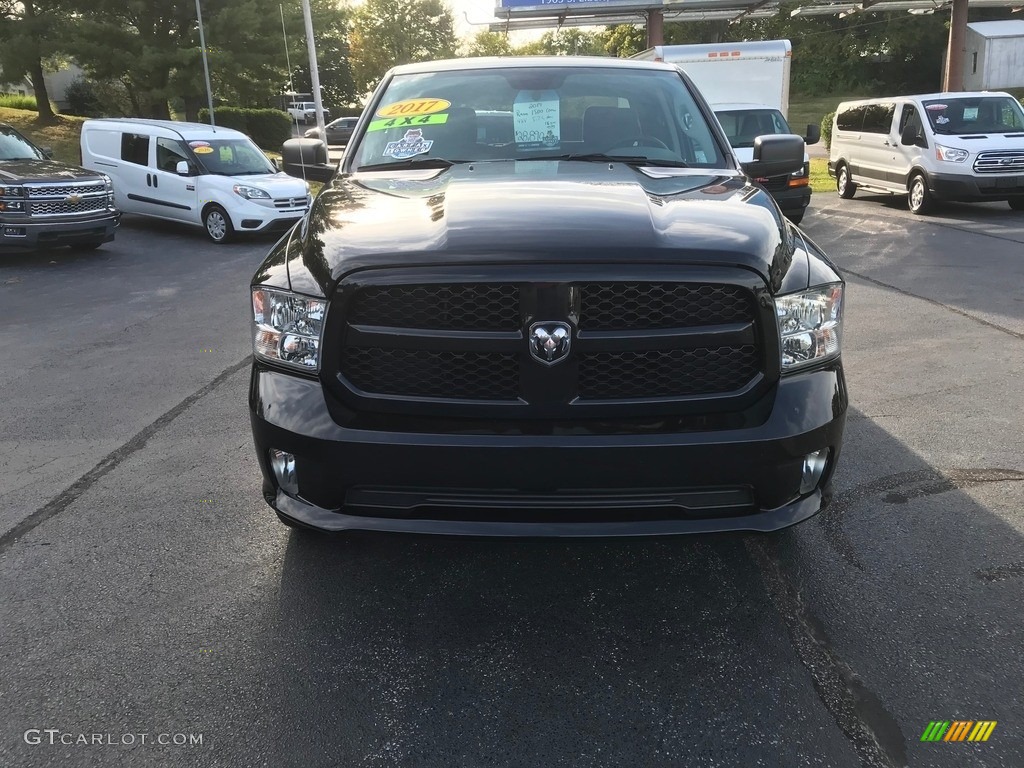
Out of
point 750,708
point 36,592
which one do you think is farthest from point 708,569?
point 36,592

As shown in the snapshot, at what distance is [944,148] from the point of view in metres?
13.9

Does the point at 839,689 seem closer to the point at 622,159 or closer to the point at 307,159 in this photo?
the point at 622,159

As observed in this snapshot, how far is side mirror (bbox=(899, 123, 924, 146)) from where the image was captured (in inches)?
571

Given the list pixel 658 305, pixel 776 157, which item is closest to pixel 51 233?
pixel 776 157

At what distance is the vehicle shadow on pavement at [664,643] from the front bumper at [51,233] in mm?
10011

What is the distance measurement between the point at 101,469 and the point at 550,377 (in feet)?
9.35

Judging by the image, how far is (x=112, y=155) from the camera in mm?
15344

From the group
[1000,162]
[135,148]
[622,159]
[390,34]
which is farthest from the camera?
[390,34]

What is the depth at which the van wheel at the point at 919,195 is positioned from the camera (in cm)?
1438

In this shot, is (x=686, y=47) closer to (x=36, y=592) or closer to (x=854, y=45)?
(x=36, y=592)

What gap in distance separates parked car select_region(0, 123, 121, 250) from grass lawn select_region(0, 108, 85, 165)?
43.4 feet

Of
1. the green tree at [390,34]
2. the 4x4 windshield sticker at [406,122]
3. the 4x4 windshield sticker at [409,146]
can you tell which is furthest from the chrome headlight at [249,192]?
the green tree at [390,34]

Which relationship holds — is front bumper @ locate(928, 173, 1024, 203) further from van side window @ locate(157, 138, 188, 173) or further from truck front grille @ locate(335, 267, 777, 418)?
truck front grille @ locate(335, 267, 777, 418)

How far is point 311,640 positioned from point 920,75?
6141 cm
